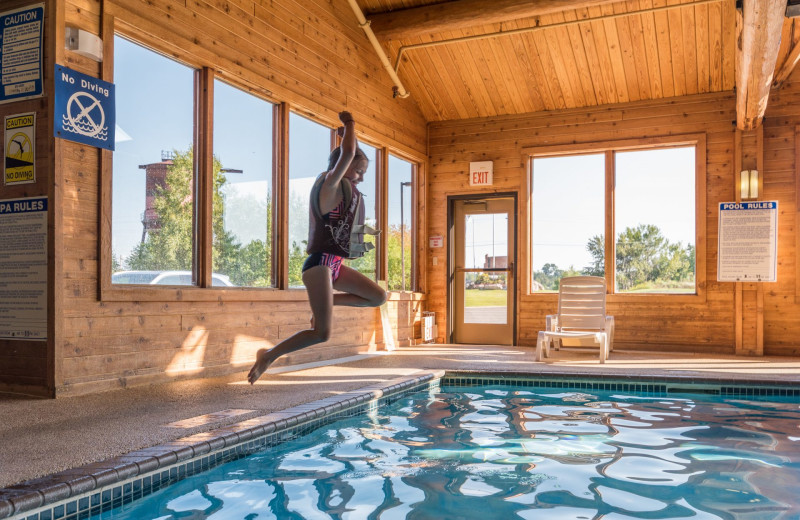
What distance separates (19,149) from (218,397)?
2.15 m

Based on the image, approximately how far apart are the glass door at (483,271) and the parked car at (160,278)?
15.4 feet

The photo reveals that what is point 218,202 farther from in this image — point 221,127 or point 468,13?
point 468,13

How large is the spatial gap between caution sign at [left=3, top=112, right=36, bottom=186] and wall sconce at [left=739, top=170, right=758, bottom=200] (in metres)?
7.49

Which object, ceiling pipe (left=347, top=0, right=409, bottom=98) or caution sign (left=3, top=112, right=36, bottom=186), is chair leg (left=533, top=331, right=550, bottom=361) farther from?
caution sign (left=3, top=112, right=36, bottom=186)

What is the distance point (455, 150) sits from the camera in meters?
9.90

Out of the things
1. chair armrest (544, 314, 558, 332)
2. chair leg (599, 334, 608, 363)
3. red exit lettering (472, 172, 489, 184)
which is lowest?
chair leg (599, 334, 608, 363)

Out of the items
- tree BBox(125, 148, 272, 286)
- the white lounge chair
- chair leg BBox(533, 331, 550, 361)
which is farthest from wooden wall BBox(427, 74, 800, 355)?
tree BBox(125, 148, 272, 286)

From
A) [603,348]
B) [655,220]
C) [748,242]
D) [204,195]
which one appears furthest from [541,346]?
[204,195]

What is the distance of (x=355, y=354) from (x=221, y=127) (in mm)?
3207

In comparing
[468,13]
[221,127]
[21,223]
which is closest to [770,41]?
[468,13]

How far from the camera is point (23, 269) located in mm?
4500

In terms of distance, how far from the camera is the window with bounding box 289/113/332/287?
6.91 m

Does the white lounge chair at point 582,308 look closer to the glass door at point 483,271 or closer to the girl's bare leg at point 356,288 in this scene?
the glass door at point 483,271

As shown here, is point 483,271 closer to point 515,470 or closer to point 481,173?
point 481,173
